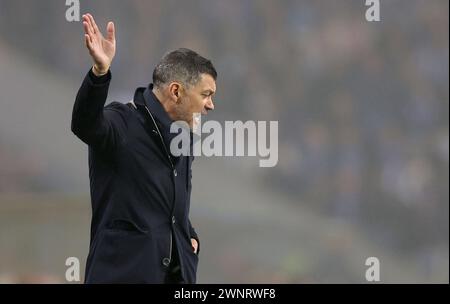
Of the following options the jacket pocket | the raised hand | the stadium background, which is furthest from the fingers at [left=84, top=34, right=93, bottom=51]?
the stadium background

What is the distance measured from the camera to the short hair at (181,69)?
2.10 metres

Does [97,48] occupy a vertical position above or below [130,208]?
above

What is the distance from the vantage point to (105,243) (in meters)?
1.97

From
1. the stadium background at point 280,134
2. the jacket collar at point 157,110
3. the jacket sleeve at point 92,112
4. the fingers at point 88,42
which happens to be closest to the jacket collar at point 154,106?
the jacket collar at point 157,110

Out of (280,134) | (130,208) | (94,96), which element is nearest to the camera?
(94,96)

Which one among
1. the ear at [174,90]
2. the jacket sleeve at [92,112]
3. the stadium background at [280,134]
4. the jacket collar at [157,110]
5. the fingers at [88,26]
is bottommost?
the jacket sleeve at [92,112]

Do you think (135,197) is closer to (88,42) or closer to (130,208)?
(130,208)

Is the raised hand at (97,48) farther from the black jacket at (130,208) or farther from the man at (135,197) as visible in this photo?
the black jacket at (130,208)

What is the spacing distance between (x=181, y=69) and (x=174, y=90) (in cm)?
5

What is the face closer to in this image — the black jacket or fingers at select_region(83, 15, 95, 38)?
the black jacket

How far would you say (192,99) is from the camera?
2.10 metres

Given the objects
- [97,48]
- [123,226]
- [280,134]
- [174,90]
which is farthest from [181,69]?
[280,134]

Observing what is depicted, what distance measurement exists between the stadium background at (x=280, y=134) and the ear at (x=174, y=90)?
6.06 feet
